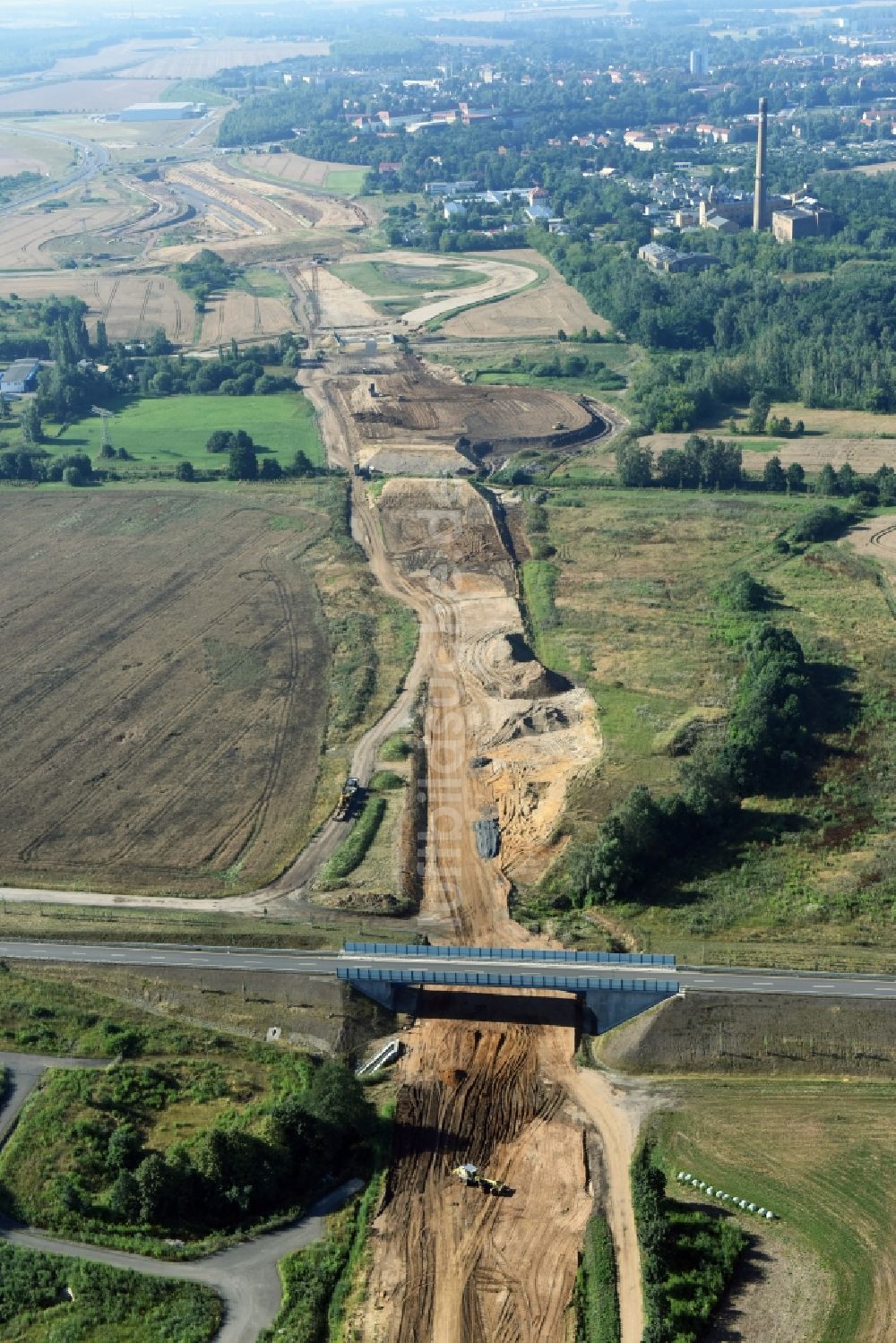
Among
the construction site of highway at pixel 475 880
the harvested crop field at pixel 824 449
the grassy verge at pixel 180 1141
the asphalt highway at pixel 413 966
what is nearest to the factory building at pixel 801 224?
the construction site of highway at pixel 475 880

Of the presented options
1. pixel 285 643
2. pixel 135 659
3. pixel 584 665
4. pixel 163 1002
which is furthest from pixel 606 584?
pixel 163 1002

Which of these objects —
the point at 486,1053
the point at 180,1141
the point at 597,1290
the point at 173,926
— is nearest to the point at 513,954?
the point at 486,1053

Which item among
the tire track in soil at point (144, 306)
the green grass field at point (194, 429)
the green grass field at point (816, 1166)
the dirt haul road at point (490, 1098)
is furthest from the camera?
the tire track in soil at point (144, 306)

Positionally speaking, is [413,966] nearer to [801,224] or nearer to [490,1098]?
[490,1098]

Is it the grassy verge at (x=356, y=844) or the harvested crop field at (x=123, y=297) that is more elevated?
the harvested crop field at (x=123, y=297)

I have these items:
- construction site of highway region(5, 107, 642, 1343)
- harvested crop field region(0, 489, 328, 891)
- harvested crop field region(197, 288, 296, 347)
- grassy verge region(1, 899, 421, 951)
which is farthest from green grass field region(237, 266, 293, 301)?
grassy verge region(1, 899, 421, 951)

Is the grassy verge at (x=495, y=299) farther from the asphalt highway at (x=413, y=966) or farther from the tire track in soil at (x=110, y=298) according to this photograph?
the asphalt highway at (x=413, y=966)
